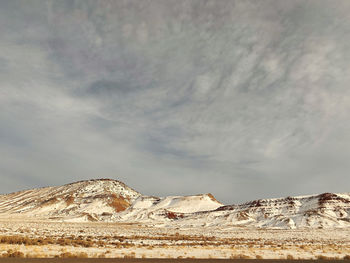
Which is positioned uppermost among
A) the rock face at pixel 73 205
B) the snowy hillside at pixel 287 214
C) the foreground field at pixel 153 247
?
the rock face at pixel 73 205

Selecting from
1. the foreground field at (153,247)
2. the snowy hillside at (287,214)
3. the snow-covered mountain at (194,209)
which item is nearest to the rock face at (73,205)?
the snow-covered mountain at (194,209)

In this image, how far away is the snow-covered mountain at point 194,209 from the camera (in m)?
103

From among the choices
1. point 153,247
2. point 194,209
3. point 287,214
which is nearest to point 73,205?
point 194,209

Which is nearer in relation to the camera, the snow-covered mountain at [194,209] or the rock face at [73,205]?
the snow-covered mountain at [194,209]

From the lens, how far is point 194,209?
16262 centimetres

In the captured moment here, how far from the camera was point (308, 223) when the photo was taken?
9581cm

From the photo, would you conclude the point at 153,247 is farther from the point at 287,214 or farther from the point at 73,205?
the point at 73,205

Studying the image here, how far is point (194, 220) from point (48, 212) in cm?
8637

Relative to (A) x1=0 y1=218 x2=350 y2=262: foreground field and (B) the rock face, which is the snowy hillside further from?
(A) x1=0 y1=218 x2=350 y2=262: foreground field

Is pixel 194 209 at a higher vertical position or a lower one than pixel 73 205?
lower

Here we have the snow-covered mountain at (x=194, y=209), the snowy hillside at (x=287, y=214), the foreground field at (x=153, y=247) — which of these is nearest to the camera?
the foreground field at (x=153, y=247)

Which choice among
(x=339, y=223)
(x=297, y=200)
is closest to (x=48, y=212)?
(x=297, y=200)

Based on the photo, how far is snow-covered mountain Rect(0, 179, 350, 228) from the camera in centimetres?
10281

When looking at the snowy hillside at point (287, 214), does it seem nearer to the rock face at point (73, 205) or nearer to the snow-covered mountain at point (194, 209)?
the snow-covered mountain at point (194, 209)
